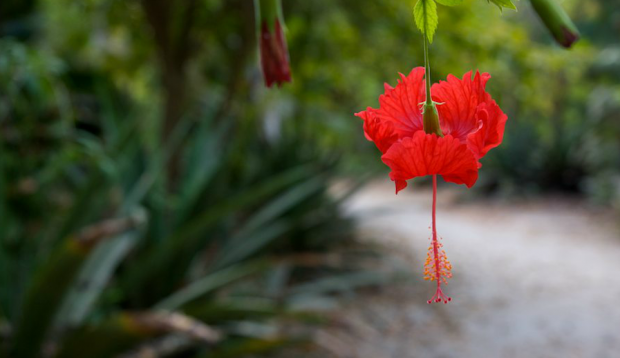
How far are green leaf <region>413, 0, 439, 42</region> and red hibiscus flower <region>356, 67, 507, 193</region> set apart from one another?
0.02 m

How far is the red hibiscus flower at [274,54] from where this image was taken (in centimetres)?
42

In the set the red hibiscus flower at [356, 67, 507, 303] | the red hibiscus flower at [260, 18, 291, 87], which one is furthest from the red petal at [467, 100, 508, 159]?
the red hibiscus flower at [260, 18, 291, 87]

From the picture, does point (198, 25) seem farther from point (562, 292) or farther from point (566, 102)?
point (566, 102)

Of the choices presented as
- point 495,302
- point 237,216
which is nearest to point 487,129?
point 495,302

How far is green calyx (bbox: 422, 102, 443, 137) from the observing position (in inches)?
11.8

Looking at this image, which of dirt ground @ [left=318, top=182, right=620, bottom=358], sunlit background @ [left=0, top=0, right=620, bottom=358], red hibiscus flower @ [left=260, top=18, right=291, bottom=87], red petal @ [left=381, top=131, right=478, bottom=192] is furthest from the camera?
dirt ground @ [left=318, top=182, right=620, bottom=358]

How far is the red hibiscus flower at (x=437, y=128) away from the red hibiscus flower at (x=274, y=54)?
0.13 m

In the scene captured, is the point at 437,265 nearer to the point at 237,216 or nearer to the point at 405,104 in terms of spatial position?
the point at 405,104

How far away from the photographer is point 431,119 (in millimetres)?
302

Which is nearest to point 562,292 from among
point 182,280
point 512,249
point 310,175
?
point 512,249

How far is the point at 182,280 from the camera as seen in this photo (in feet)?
7.18

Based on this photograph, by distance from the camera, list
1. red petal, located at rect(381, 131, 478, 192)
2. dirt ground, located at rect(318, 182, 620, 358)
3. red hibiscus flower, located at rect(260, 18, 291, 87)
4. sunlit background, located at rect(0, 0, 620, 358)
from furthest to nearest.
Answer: dirt ground, located at rect(318, 182, 620, 358) → sunlit background, located at rect(0, 0, 620, 358) → red hibiscus flower, located at rect(260, 18, 291, 87) → red petal, located at rect(381, 131, 478, 192)

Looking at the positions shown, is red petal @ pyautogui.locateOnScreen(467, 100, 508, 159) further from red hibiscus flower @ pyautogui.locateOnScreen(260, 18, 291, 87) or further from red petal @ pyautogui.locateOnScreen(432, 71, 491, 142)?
red hibiscus flower @ pyautogui.locateOnScreen(260, 18, 291, 87)

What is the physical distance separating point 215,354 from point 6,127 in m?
0.86
